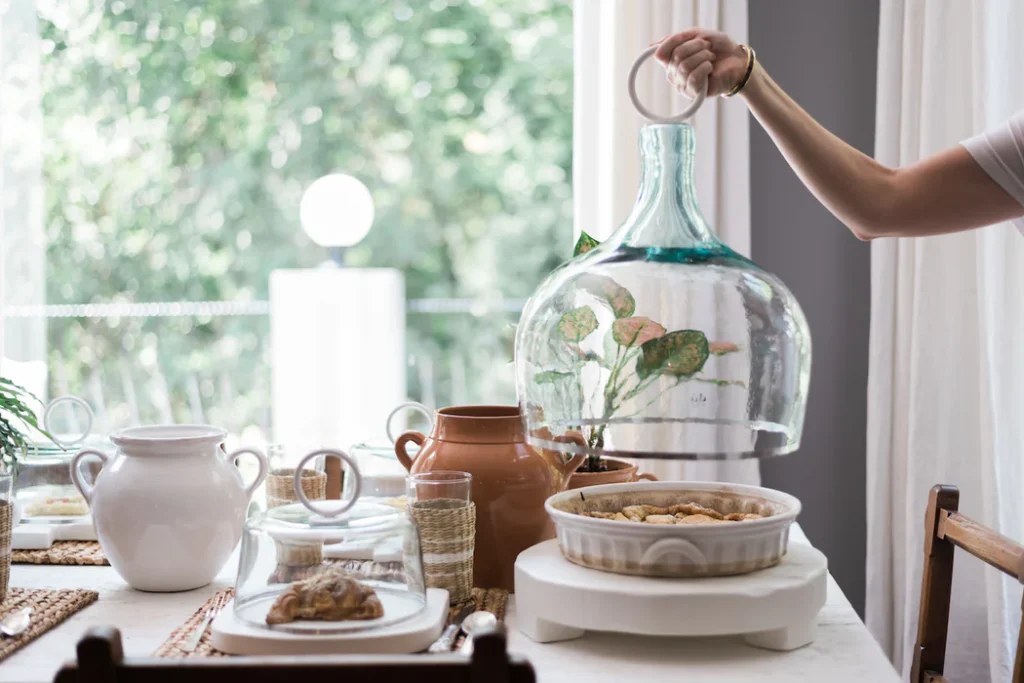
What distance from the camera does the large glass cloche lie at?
1105mm

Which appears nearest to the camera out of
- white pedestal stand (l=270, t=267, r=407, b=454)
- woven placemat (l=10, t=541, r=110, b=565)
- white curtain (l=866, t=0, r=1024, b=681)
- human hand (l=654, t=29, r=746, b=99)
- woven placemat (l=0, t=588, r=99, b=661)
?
woven placemat (l=0, t=588, r=99, b=661)

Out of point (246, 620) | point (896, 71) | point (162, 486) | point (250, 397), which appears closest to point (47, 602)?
point (162, 486)

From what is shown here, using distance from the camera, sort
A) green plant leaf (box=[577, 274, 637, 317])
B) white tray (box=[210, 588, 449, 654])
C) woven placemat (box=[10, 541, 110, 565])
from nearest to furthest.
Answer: white tray (box=[210, 588, 449, 654]) → green plant leaf (box=[577, 274, 637, 317]) → woven placemat (box=[10, 541, 110, 565])

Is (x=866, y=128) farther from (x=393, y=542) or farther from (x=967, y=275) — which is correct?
(x=393, y=542)

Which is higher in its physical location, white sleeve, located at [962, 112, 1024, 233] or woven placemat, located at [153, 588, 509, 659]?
white sleeve, located at [962, 112, 1024, 233]

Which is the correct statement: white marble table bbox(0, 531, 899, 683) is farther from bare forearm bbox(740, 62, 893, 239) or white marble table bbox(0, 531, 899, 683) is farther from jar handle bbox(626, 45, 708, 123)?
bare forearm bbox(740, 62, 893, 239)

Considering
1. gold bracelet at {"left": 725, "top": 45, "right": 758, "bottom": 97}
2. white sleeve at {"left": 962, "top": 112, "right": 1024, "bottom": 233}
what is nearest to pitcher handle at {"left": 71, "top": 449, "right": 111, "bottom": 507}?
gold bracelet at {"left": 725, "top": 45, "right": 758, "bottom": 97}

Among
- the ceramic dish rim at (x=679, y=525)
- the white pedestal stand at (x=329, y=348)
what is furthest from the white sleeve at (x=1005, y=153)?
the white pedestal stand at (x=329, y=348)

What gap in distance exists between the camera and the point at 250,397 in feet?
21.5

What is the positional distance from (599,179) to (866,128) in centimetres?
Answer: 67

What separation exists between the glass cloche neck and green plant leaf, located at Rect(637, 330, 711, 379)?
0.12 m

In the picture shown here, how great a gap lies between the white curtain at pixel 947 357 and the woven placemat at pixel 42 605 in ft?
5.35

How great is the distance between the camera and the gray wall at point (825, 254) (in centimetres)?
252

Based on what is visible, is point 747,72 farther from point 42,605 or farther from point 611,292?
point 42,605
